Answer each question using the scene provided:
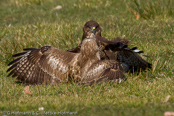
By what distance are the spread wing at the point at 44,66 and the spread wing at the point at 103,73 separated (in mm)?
469

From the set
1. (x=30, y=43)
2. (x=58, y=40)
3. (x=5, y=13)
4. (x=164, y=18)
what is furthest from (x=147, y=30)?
(x=5, y=13)

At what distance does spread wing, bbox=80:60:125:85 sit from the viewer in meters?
5.52

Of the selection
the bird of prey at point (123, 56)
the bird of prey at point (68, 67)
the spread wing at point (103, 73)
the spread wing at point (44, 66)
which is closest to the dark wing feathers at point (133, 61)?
the bird of prey at point (123, 56)

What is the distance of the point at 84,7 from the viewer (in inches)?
470

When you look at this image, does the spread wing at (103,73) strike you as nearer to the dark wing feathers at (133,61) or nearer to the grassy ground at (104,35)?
the grassy ground at (104,35)

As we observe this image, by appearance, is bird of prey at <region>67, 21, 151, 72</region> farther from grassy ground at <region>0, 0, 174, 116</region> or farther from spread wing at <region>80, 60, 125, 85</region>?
spread wing at <region>80, 60, 125, 85</region>

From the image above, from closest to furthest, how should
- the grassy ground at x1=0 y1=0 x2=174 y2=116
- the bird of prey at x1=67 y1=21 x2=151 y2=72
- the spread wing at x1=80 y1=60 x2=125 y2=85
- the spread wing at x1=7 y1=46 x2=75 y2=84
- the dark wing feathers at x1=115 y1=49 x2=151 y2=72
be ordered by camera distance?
the grassy ground at x1=0 y1=0 x2=174 y2=116 → the spread wing at x1=80 y1=60 x2=125 y2=85 → the spread wing at x1=7 y1=46 x2=75 y2=84 → the bird of prey at x1=67 y1=21 x2=151 y2=72 → the dark wing feathers at x1=115 y1=49 x2=151 y2=72

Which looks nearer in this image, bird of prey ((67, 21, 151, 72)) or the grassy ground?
the grassy ground

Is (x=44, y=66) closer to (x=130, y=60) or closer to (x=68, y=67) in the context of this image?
(x=68, y=67)

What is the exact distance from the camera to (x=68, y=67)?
19.2 feet

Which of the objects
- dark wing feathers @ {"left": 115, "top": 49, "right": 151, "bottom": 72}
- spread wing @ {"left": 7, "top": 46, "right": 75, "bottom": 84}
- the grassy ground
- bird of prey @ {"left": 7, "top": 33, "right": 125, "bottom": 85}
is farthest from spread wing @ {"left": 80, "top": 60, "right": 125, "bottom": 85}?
dark wing feathers @ {"left": 115, "top": 49, "right": 151, "bottom": 72}

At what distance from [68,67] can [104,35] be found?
7.99 feet

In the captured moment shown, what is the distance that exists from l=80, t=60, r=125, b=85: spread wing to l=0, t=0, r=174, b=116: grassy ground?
16 cm

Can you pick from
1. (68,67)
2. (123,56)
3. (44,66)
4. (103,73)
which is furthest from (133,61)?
(44,66)
